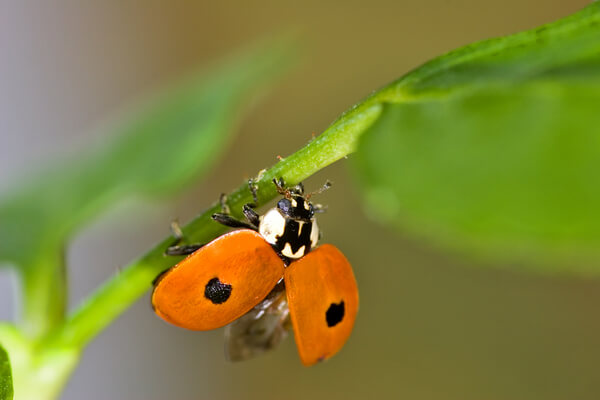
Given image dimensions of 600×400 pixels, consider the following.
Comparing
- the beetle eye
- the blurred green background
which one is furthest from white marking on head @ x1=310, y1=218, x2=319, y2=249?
the blurred green background

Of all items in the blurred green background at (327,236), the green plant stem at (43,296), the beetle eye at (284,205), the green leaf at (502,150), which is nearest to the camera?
the green leaf at (502,150)

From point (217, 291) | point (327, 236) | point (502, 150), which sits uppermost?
point (327, 236)

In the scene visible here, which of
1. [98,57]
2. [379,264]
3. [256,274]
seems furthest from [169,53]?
[256,274]

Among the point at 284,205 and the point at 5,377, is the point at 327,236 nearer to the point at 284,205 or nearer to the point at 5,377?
the point at 284,205

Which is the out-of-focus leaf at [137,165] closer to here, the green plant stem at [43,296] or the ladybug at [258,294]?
the green plant stem at [43,296]

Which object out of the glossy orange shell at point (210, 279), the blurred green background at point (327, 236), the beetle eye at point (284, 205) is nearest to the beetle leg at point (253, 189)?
the glossy orange shell at point (210, 279)

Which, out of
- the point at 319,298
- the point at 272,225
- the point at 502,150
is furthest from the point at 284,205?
the point at 502,150

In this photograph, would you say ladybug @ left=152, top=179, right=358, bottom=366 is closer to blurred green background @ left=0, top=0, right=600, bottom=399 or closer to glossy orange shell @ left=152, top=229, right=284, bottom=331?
glossy orange shell @ left=152, top=229, right=284, bottom=331
